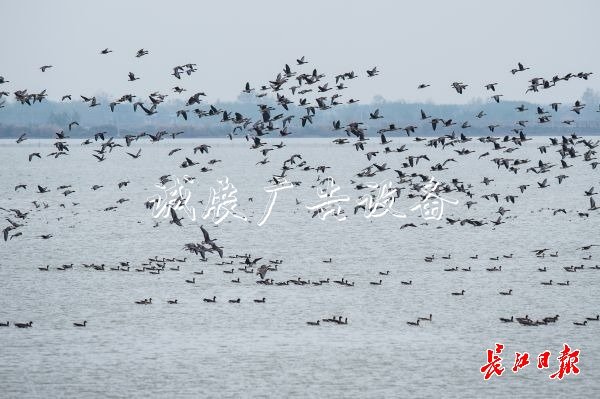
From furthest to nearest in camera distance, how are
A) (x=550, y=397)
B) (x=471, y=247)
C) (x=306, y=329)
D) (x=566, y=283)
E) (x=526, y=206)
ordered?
(x=526, y=206)
(x=471, y=247)
(x=566, y=283)
(x=306, y=329)
(x=550, y=397)

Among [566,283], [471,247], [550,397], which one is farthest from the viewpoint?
[471,247]

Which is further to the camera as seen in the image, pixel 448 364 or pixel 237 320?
pixel 237 320

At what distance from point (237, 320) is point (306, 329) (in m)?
3.10

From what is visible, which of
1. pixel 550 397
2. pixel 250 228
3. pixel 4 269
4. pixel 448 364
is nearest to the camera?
pixel 550 397

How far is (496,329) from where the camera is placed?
1606 inches

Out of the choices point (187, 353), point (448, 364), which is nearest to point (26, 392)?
point (187, 353)

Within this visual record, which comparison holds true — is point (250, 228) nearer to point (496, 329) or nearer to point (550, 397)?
point (496, 329)

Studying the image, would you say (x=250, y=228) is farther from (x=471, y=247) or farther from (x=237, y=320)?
(x=237, y=320)

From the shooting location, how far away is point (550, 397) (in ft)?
104

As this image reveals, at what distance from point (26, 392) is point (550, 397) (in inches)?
612

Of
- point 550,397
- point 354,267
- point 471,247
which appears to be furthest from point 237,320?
point 471,247

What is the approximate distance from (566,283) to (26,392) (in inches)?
1079

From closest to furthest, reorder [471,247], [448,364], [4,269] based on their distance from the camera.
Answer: [448,364] → [4,269] → [471,247]

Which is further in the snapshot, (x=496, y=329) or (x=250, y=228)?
(x=250, y=228)
